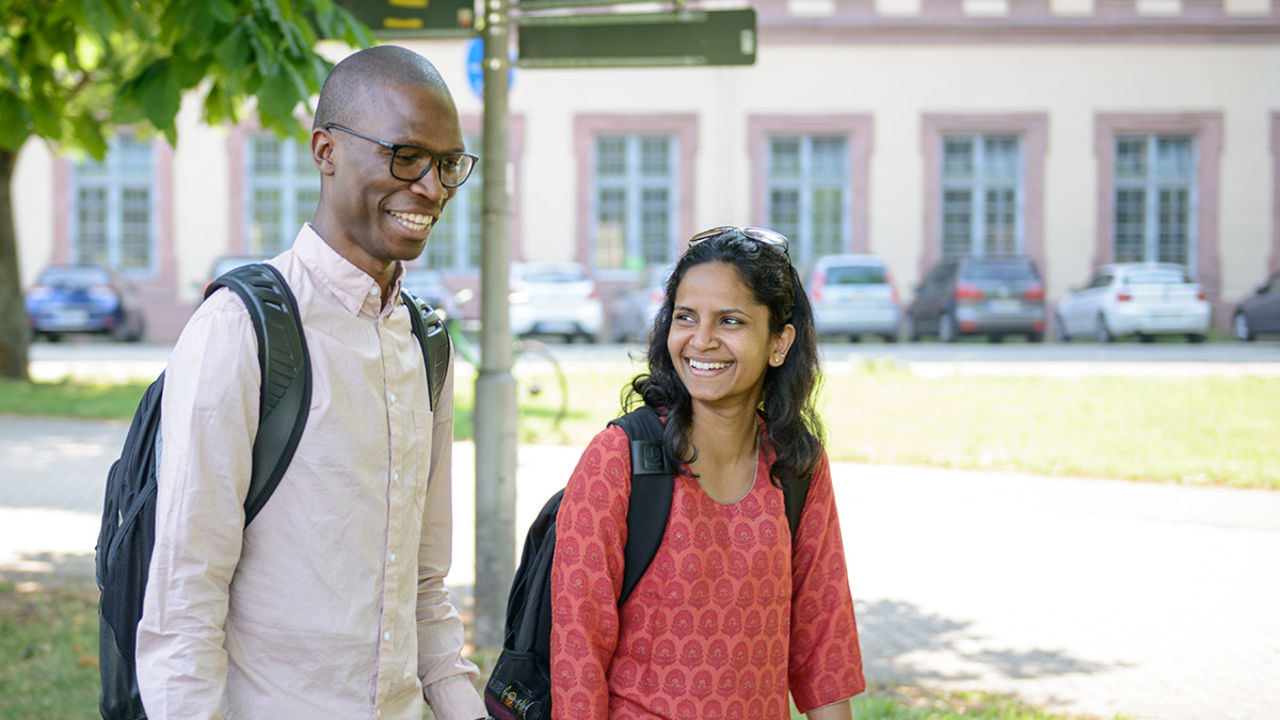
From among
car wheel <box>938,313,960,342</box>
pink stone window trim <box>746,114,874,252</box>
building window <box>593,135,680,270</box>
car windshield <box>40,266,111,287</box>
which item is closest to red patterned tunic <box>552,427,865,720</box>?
car wheel <box>938,313,960,342</box>

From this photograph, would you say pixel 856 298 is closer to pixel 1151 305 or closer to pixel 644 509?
pixel 1151 305

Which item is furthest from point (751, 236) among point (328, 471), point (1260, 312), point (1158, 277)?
point (1260, 312)

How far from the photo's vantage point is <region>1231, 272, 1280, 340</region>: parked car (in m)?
25.0

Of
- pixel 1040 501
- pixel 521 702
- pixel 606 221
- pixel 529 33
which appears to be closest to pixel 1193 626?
pixel 1040 501

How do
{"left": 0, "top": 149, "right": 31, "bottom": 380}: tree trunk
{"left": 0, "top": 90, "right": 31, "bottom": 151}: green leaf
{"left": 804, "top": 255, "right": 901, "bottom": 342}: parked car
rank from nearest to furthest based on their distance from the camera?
{"left": 0, "top": 90, "right": 31, "bottom": 151}: green leaf
{"left": 0, "top": 149, "right": 31, "bottom": 380}: tree trunk
{"left": 804, "top": 255, "right": 901, "bottom": 342}: parked car

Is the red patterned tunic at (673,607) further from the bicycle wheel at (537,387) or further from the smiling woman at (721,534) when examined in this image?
the bicycle wheel at (537,387)

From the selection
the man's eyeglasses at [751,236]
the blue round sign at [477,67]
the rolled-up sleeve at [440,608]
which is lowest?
the rolled-up sleeve at [440,608]

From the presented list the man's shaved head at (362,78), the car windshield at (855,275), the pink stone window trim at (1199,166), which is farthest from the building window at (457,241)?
the man's shaved head at (362,78)

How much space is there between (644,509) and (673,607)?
18 centimetres

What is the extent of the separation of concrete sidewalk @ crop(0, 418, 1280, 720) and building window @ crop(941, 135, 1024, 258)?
2124 centimetres

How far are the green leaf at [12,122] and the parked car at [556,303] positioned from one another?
67.1ft

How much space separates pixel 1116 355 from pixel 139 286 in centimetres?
2056

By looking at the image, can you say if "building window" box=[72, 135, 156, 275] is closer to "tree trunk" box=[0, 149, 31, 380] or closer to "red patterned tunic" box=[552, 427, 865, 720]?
"tree trunk" box=[0, 149, 31, 380]

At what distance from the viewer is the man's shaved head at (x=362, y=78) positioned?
2.05 meters
